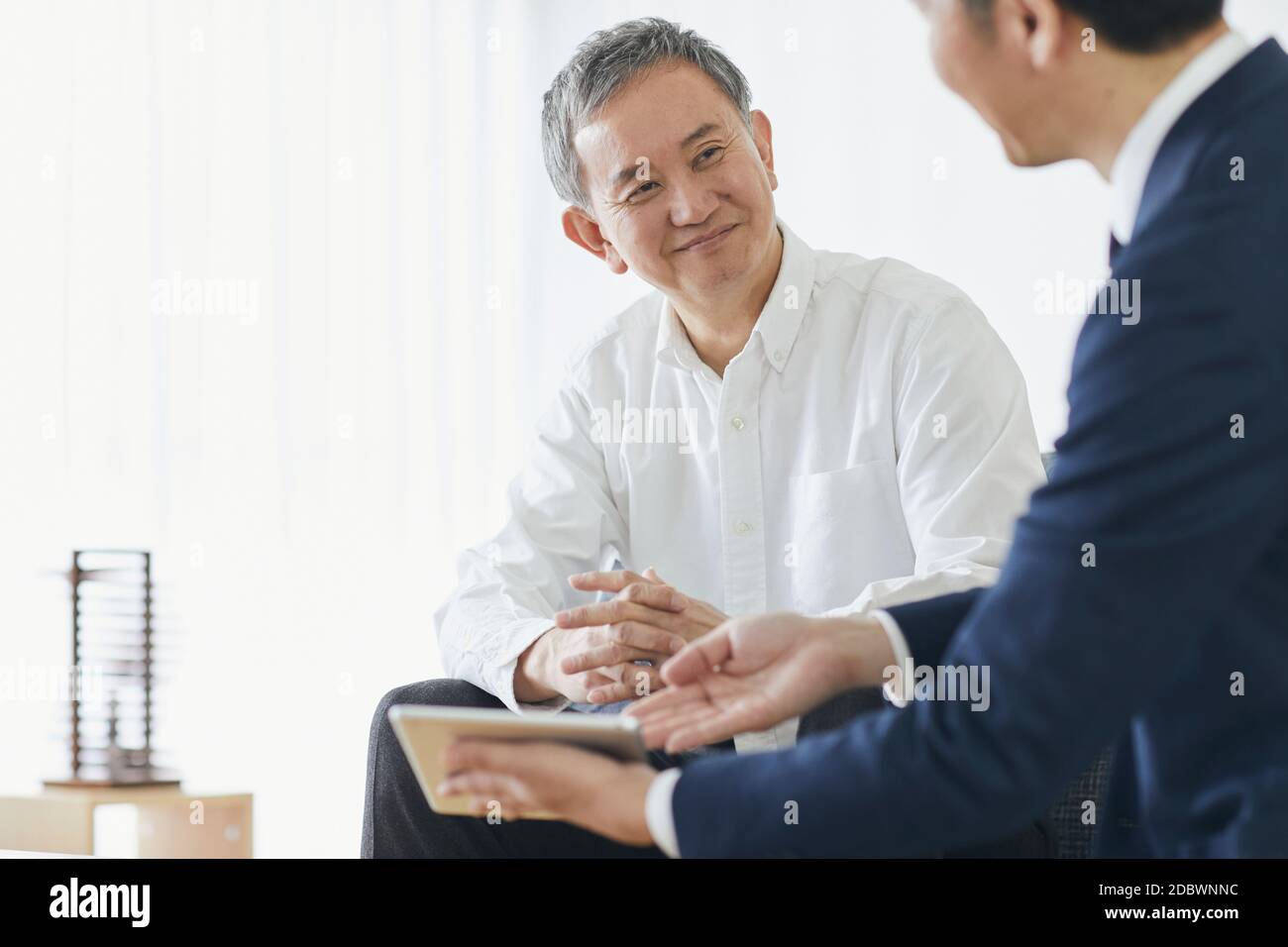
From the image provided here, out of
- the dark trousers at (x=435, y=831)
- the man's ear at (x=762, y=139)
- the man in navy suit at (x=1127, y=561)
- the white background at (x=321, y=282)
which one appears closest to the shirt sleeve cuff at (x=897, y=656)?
the man in navy suit at (x=1127, y=561)

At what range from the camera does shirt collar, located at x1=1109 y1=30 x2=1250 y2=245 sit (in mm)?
926

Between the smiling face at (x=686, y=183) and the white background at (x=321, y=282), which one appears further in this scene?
the white background at (x=321, y=282)

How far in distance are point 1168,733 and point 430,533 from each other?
344 centimetres

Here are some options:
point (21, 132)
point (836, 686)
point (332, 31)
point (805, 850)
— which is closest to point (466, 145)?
point (332, 31)

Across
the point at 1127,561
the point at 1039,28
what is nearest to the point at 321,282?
the point at 1039,28

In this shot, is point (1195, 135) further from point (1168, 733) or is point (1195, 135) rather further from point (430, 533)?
point (430, 533)

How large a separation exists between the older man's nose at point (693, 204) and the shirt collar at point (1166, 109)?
43.3 inches

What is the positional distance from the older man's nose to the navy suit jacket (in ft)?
3.73

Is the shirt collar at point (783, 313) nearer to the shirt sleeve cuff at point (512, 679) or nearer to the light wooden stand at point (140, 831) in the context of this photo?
the shirt sleeve cuff at point (512, 679)

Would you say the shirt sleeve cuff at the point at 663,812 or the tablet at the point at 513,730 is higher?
the tablet at the point at 513,730

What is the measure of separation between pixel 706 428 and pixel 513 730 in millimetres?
1230

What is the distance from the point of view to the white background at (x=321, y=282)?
129 inches

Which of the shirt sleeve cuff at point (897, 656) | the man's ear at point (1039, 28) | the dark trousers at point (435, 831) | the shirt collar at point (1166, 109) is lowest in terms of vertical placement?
the dark trousers at point (435, 831)

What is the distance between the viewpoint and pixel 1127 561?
812 mm
